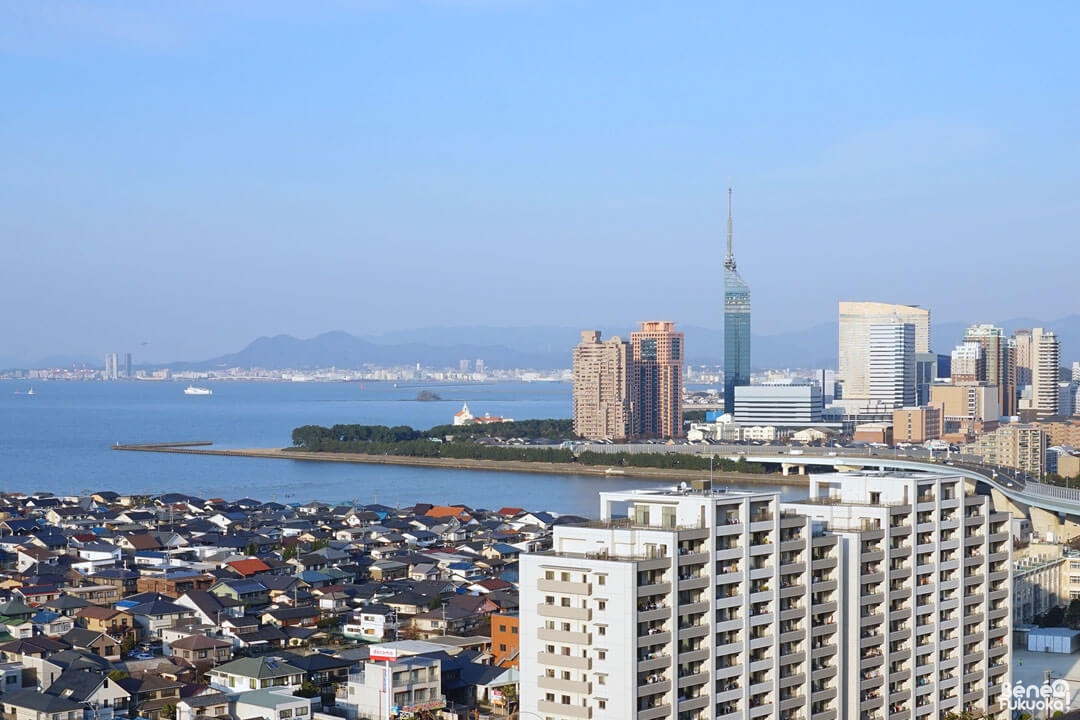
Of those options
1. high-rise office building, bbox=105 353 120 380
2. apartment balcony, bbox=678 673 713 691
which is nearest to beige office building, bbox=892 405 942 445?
apartment balcony, bbox=678 673 713 691

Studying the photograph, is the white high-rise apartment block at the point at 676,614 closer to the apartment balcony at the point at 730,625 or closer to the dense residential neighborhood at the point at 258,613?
the apartment balcony at the point at 730,625

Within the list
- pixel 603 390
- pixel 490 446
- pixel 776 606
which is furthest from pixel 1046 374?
pixel 776 606

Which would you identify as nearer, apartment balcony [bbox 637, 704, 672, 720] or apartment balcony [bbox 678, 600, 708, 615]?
apartment balcony [bbox 637, 704, 672, 720]

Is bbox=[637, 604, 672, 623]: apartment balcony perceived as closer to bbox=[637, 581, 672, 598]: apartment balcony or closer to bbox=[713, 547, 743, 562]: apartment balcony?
bbox=[637, 581, 672, 598]: apartment balcony

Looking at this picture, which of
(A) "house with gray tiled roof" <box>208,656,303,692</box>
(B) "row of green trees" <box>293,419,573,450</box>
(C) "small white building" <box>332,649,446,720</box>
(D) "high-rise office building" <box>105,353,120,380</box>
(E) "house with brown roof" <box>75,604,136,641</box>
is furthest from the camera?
(D) "high-rise office building" <box>105,353,120,380</box>

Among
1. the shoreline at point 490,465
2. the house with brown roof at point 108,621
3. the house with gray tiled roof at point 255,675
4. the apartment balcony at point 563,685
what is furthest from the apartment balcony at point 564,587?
the shoreline at point 490,465

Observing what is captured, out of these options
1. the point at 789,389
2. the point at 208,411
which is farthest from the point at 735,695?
the point at 208,411

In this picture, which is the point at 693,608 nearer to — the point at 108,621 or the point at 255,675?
the point at 255,675
